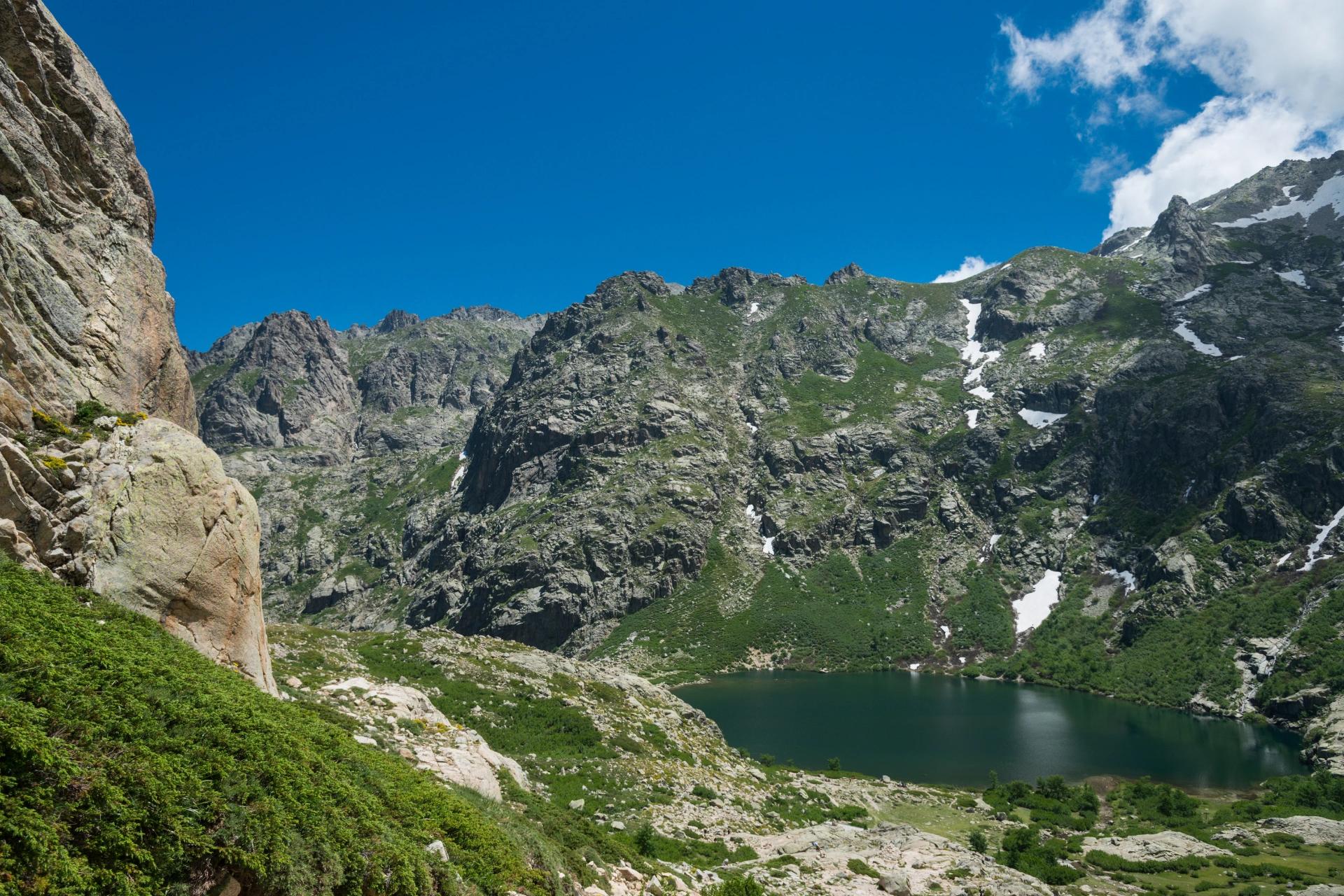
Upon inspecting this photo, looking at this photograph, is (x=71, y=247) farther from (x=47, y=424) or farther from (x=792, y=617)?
(x=792, y=617)

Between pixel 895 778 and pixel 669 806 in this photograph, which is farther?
pixel 895 778

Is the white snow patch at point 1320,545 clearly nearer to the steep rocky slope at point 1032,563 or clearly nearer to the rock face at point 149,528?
the steep rocky slope at point 1032,563

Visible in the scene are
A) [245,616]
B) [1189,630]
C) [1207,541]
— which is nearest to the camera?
[245,616]

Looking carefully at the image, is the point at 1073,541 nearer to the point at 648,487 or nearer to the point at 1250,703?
the point at 1250,703

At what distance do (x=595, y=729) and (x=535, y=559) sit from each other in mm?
137878

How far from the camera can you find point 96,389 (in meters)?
19.0

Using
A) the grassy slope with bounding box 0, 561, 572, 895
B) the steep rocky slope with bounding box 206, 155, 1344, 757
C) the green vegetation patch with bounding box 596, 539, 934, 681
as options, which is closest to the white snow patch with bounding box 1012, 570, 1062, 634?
the steep rocky slope with bounding box 206, 155, 1344, 757

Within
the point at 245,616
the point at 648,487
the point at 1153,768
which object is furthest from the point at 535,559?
the point at 245,616

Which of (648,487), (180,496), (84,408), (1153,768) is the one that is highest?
(648,487)

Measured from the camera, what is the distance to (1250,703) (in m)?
106

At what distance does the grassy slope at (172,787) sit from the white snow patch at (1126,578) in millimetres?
177011

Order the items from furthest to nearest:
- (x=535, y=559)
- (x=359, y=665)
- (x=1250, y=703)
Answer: (x=535, y=559), (x=1250, y=703), (x=359, y=665)

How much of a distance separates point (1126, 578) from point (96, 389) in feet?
614

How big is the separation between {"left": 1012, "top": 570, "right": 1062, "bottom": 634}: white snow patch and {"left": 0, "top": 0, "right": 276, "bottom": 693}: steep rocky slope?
553ft
